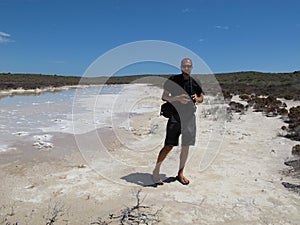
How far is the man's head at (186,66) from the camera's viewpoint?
3.94m

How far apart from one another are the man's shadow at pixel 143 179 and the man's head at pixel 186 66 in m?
1.84

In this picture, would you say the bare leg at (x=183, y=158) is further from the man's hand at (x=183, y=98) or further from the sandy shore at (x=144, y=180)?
the man's hand at (x=183, y=98)

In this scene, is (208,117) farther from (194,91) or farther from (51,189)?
(51,189)

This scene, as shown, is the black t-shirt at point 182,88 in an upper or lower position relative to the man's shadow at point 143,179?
upper

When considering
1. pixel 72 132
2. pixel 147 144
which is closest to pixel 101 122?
pixel 72 132

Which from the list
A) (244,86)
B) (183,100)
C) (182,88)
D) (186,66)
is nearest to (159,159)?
(183,100)

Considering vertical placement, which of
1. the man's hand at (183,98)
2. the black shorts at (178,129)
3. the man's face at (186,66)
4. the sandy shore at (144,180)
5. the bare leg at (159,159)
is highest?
the man's face at (186,66)

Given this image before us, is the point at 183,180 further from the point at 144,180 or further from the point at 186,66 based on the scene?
the point at 186,66

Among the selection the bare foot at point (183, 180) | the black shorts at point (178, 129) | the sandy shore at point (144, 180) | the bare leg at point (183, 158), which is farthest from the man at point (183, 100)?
the sandy shore at point (144, 180)

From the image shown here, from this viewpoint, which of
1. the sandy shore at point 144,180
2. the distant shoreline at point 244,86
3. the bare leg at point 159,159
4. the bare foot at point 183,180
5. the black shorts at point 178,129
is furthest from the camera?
the distant shoreline at point 244,86

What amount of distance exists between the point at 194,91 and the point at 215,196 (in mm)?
1572

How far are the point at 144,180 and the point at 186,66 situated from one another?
2.04 meters

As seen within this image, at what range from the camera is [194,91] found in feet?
13.3

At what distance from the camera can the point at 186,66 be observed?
3938 millimetres
